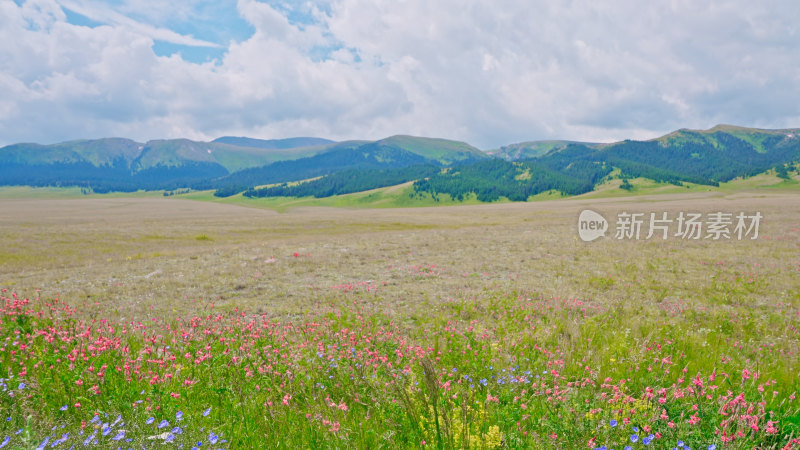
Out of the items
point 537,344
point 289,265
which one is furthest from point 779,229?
point 289,265

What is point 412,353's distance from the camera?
664 cm

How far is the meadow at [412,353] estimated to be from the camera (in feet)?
12.4

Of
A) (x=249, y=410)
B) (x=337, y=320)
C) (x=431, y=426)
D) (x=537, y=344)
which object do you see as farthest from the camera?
(x=337, y=320)

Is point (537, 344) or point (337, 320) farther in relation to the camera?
point (337, 320)

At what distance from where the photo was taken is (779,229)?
29625mm

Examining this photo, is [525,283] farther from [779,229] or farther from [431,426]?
[779,229]

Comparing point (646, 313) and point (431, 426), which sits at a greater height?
point (431, 426)

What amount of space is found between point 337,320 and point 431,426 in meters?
5.76

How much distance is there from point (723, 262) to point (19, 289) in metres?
29.8

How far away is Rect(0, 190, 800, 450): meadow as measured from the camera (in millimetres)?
3771

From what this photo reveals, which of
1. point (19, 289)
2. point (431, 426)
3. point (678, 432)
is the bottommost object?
A: point (19, 289)

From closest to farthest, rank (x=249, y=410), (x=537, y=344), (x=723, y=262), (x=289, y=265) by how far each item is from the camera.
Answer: (x=249, y=410)
(x=537, y=344)
(x=723, y=262)
(x=289, y=265)

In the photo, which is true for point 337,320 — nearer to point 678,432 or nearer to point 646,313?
point 678,432

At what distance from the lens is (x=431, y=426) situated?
393 centimetres
